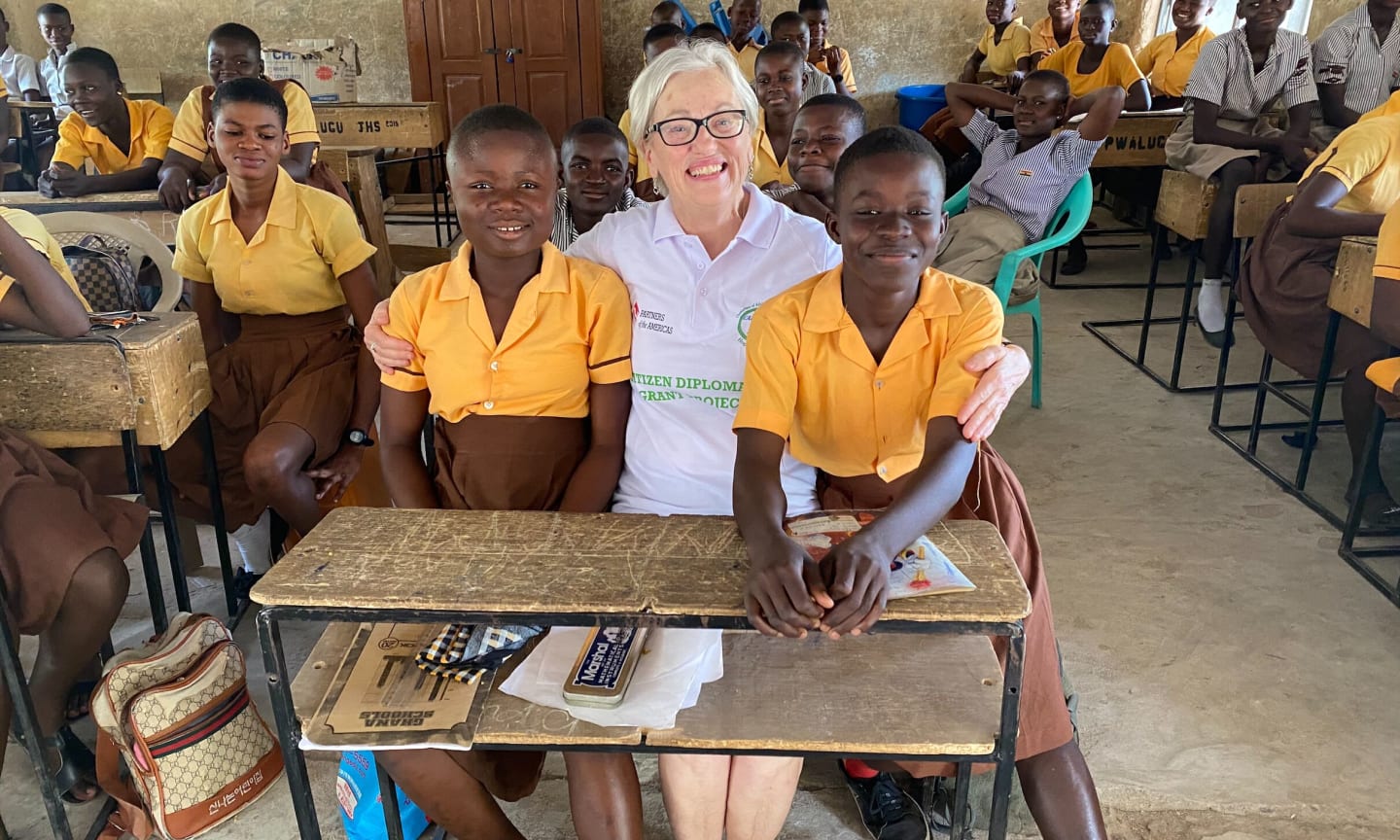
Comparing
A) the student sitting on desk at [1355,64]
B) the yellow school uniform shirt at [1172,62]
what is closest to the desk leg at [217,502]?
the student sitting on desk at [1355,64]

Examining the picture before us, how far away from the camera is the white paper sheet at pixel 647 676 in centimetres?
136

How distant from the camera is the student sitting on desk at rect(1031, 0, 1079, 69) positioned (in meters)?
6.91

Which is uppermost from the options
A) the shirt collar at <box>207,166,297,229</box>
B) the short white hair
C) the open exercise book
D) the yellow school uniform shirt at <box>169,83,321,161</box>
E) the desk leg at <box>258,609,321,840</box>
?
the short white hair

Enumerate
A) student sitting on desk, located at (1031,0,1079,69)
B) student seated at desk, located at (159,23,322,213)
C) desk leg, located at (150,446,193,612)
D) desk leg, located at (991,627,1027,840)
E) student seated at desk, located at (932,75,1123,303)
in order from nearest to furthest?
desk leg, located at (991,627,1027,840) < desk leg, located at (150,446,193,612) < student seated at desk, located at (159,23,322,213) < student seated at desk, located at (932,75,1123,303) < student sitting on desk, located at (1031,0,1079,69)

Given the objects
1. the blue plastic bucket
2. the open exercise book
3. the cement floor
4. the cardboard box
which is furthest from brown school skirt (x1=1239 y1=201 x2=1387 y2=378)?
the cardboard box

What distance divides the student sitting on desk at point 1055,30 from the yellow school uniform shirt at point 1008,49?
0.06 meters

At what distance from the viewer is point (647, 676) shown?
1.44 m

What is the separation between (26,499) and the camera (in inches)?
73.3

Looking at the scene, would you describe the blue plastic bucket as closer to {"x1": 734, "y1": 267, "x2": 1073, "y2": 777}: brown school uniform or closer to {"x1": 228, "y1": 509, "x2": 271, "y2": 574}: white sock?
{"x1": 228, "y1": 509, "x2": 271, "y2": 574}: white sock

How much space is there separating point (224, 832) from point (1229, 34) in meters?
5.02

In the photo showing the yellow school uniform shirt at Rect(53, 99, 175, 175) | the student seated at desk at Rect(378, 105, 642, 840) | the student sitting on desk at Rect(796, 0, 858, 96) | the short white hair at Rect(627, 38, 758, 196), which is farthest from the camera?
the student sitting on desk at Rect(796, 0, 858, 96)

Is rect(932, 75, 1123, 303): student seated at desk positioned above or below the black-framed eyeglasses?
below

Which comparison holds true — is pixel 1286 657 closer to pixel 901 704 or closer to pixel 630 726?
pixel 901 704

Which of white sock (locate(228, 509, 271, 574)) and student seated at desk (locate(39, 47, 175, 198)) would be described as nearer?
white sock (locate(228, 509, 271, 574))
